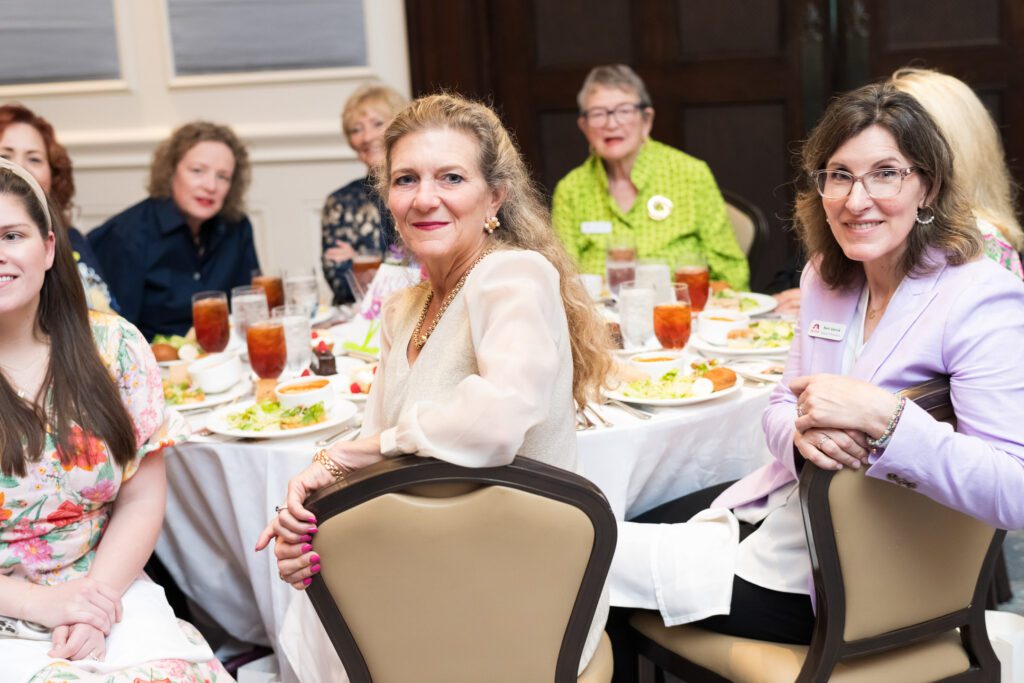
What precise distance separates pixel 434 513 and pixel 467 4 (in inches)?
157

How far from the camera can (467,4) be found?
4977mm

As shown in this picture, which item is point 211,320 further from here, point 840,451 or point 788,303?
point 840,451

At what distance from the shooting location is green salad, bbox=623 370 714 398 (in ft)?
7.23

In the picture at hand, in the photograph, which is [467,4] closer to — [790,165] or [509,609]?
[790,165]

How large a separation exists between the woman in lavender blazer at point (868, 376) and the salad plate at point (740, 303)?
86 cm

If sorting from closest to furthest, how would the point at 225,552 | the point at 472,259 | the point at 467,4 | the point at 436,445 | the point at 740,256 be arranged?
the point at 436,445 → the point at 472,259 → the point at 225,552 → the point at 740,256 → the point at 467,4

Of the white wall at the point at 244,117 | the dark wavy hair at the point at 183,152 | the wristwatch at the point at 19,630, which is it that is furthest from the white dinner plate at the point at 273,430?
the white wall at the point at 244,117

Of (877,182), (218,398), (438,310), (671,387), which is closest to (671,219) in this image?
(671,387)

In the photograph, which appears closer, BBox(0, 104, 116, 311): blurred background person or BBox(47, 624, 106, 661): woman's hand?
BBox(47, 624, 106, 661): woman's hand

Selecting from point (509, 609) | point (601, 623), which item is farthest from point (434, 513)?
point (601, 623)

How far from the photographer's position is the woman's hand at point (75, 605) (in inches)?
68.1

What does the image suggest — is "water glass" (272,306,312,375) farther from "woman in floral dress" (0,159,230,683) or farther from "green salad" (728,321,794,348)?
"green salad" (728,321,794,348)

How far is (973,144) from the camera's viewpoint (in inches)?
94.5

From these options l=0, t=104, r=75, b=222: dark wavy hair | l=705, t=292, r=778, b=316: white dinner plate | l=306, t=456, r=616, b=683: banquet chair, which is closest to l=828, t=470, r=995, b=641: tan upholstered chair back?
l=306, t=456, r=616, b=683: banquet chair
